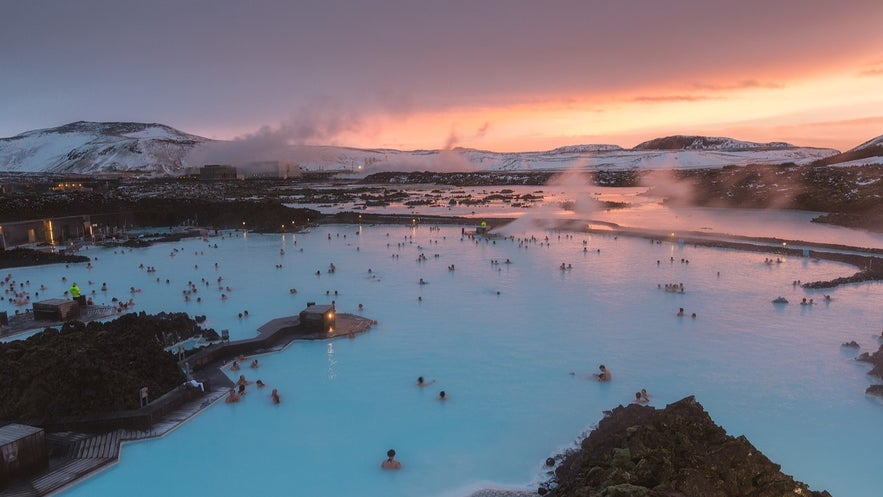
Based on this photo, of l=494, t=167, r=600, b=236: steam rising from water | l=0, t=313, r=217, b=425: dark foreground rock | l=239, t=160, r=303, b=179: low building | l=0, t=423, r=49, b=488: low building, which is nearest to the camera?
l=0, t=423, r=49, b=488: low building

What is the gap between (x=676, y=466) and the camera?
681cm

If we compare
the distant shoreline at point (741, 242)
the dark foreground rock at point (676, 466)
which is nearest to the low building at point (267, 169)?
the distant shoreline at point (741, 242)

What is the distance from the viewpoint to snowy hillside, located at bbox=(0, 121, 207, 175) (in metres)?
153

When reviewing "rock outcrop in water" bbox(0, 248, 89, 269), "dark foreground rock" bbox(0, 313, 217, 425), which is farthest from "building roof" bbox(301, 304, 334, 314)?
"rock outcrop in water" bbox(0, 248, 89, 269)

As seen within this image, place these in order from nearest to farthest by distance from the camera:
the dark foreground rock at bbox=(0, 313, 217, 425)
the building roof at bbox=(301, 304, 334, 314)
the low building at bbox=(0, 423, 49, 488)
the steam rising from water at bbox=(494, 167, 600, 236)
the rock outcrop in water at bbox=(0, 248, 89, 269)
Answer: the low building at bbox=(0, 423, 49, 488)
the dark foreground rock at bbox=(0, 313, 217, 425)
the building roof at bbox=(301, 304, 334, 314)
the rock outcrop in water at bbox=(0, 248, 89, 269)
the steam rising from water at bbox=(494, 167, 600, 236)

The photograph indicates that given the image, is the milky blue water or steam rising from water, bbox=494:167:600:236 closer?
the milky blue water

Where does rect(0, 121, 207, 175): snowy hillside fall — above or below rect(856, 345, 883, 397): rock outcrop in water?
above

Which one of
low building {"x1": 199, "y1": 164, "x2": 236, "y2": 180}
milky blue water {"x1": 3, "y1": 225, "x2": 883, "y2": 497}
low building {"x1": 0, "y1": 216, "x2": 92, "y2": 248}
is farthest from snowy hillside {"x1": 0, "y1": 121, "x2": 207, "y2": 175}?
milky blue water {"x1": 3, "y1": 225, "x2": 883, "y2": 497}

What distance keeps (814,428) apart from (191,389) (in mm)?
12153

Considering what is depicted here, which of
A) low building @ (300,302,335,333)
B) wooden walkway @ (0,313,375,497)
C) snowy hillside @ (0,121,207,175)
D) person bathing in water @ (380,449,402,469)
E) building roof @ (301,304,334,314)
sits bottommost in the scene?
person bathing in water @ (380,449,402,469)

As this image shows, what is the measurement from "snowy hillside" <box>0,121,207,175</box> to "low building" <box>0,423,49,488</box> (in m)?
152

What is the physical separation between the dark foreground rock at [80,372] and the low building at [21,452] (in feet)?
4.51

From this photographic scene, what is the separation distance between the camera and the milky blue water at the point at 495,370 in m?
8.92

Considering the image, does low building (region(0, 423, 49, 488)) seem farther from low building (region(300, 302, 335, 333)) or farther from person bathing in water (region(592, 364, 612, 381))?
person bathing in water (region(592, 364, 612, 381))
